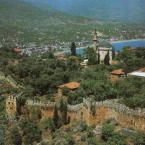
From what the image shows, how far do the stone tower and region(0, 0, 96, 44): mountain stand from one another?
108361 mm

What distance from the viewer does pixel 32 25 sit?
182 meters

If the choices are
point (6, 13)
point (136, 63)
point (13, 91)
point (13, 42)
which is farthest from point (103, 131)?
point (6, 13)

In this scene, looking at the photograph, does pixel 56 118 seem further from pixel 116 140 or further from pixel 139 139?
pixel 139 139

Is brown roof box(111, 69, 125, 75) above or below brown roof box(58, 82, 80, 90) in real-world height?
above

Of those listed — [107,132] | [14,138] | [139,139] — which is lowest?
[14,138]

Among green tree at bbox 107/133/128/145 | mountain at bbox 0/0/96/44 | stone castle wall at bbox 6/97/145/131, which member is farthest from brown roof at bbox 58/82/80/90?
mountain at bbox 0/0/96/44

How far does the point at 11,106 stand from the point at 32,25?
143m

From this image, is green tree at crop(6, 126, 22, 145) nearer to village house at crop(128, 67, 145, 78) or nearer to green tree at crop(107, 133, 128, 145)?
green tree at crop(107, 133, 128, 145)

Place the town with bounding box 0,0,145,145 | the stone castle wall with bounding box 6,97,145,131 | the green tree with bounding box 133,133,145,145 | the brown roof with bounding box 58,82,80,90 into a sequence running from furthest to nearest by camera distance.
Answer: the brown roof with bounding box 58,82,80,90 → the town with bounding box 0,0,145,145 → the stone castle wall with bounding box 6,97,145,131 → the green tree with bounding box 133,133,145,145

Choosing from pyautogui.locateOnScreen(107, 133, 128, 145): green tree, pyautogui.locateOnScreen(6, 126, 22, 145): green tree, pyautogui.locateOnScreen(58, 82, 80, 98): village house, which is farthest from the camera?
pyautogui.locateOnScreen(58, 82, 80, 98): village house

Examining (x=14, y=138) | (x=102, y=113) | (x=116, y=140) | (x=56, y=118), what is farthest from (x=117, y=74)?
(x=116, y=140)

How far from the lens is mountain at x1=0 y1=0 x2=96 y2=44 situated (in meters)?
161

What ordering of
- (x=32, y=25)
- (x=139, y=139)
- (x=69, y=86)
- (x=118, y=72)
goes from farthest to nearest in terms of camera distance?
1. (x=32, y=25)
2. (x=118, y=72)
3. (x=69, y=86)
4. (x=139, y=139)

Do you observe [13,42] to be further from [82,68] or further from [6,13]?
[82,68]
